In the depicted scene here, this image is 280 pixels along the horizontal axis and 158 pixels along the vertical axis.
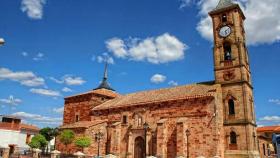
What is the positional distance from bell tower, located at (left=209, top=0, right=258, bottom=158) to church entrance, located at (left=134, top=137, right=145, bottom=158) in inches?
361

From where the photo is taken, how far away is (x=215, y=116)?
2609 centimetres

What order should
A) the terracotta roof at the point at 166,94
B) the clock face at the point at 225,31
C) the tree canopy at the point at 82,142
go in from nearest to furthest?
the terracotta roof at the point at 166,94 < the tree canopy at the point at 82,142 < the clock face at the point at 225,31

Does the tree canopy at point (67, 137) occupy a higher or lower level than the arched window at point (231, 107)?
lower

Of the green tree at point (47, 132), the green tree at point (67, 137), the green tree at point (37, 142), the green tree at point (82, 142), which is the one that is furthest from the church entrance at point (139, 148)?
the green tree at point (47, 132)

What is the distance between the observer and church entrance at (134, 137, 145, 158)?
30000 mm

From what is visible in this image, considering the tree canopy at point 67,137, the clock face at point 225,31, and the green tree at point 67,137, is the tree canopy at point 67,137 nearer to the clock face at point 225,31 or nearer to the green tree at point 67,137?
the green tree at point 67,137

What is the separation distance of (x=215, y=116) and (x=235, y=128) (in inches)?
112

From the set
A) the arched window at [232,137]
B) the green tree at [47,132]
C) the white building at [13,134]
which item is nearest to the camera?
the arched window at [232,137]

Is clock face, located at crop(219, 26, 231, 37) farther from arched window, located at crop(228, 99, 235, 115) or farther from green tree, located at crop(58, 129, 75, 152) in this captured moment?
green tree, located at crop(58, 129, 75, 152)

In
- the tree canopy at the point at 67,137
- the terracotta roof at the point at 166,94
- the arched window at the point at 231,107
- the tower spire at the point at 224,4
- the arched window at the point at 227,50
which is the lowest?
the tree canopy at the point at 67,137

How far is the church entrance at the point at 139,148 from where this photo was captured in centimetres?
3000

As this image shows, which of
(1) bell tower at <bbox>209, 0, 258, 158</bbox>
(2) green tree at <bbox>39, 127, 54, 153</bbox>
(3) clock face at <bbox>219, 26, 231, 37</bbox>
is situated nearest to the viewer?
(1) bell tower at <bbox>209, 0, 258, 158</bbox>

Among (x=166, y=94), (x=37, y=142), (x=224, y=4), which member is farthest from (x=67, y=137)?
(x=224, y=4)

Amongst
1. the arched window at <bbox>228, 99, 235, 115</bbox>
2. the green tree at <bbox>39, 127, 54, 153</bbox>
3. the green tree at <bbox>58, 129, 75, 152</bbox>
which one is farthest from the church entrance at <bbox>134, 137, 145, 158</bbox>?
the green tree at <bbox>39, 127, 54, 153</bbox>
